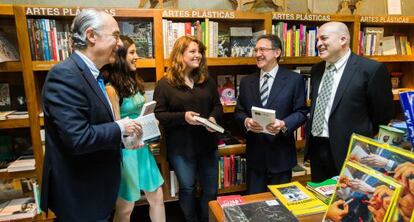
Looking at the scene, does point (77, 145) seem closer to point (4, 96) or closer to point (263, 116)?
point (263, 116)

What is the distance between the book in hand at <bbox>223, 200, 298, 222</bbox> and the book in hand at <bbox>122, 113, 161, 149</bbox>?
1.97 feet

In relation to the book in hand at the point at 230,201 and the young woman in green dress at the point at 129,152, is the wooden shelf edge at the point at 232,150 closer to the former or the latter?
the young woman in green dress at the point at 129,152

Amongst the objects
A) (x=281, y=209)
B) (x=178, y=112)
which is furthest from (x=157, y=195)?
(x=281, y=209)

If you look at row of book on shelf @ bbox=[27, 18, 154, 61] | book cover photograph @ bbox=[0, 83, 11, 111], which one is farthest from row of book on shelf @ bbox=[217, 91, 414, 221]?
book cover photograph @ bbox=[0, 83, 11, 111]

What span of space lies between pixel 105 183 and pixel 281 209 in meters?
0.78

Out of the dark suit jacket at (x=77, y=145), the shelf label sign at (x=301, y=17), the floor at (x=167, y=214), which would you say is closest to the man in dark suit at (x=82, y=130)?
the dark suit jacket at (x=77, y=145)

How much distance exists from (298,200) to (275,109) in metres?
0.91

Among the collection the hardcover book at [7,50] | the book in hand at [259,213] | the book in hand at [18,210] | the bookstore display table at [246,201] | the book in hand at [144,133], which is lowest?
the book in hand at [18,210]

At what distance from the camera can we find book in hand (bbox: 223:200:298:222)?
102 centimetres

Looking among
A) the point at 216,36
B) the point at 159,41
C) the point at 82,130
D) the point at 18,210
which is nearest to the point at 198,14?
the point at 216,36

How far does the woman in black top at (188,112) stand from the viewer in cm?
207

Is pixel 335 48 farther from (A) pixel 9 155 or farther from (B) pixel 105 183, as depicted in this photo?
(A) pixel 9 155

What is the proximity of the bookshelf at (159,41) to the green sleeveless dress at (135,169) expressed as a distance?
0.43 meters

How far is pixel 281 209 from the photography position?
1.10 m
